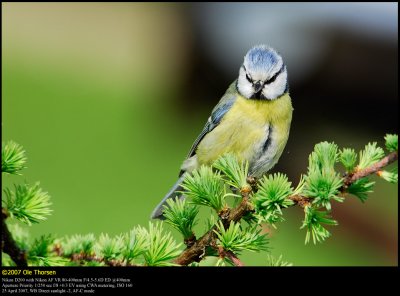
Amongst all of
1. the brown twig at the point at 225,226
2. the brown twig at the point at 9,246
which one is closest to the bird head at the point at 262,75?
the brown twig at the point at 225,226

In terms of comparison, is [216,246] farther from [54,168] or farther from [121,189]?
[54,168]

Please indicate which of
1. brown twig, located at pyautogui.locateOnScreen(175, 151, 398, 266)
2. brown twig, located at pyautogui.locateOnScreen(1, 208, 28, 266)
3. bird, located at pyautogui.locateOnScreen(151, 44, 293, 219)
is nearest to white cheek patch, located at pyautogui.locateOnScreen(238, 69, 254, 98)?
bird, located at pyautogui.locateOnScreen(151, 44, 293, 219)

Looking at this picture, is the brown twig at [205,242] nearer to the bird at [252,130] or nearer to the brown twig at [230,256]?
the brown twig at [230,256]

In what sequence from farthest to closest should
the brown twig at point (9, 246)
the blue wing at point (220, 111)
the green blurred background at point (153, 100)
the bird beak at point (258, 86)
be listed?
the green blurred background at point (153, 100) < the blue wing at point (220, 111) < the bird beak at point (258, 86) < the brown twig at point (9, 246)

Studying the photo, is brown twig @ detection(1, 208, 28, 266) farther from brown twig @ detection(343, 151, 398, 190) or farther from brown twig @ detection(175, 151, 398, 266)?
brown twig @ detection(343, 151, 398, 190)

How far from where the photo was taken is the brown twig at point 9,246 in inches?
44.4

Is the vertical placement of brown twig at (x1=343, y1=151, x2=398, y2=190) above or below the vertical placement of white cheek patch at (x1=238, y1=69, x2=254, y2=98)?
below

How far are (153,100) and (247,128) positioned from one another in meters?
4.18

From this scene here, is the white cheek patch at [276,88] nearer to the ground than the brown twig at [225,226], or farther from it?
farther from it

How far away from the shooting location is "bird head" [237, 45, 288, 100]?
189 centimetres

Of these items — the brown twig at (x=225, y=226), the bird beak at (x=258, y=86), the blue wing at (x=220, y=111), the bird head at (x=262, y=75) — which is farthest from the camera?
the blue wing at (x=220, y=111)

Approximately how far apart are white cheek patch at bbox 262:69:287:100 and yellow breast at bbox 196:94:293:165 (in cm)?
2
